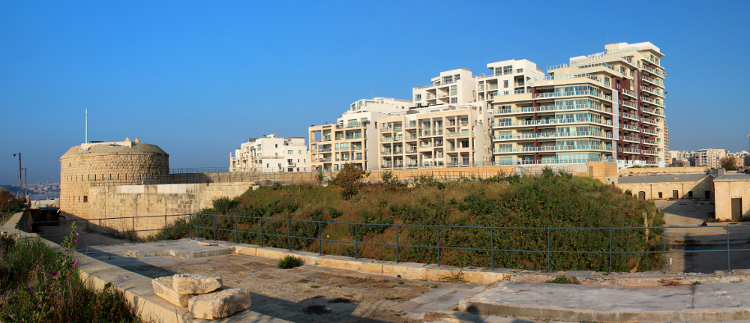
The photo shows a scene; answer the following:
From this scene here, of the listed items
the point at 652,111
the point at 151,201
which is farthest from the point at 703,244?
the point at 652,111

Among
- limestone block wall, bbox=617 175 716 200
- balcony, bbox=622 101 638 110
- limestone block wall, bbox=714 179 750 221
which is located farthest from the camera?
balcony, bbox=622 101 638 110

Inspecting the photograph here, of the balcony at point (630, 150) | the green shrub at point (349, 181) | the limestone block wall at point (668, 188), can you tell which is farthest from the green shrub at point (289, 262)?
the balcony at point (630, 150)

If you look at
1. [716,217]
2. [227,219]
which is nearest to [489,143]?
[716,217]

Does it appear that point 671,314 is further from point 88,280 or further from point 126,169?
point 126,169

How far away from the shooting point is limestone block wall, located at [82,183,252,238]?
105 ft

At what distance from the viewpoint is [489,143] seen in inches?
2739

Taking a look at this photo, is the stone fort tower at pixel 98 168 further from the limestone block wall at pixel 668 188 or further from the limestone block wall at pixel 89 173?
Result: the limestone block wall at pixel 668 188

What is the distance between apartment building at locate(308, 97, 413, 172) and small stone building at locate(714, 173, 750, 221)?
45055 mm

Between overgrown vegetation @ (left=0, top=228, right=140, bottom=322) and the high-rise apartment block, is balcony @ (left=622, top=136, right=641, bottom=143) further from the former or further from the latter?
overgrown vegetation @ (left=0, top=228, right=140, bottom=322)

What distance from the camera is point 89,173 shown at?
137 feet

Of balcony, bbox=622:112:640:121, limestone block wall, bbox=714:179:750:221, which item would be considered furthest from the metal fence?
balcony, bbox=622:112:640:121

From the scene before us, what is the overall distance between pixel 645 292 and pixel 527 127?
5799 centimetres

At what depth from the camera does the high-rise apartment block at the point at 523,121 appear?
61.7 metres

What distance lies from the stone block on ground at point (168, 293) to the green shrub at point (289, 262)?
461cm
